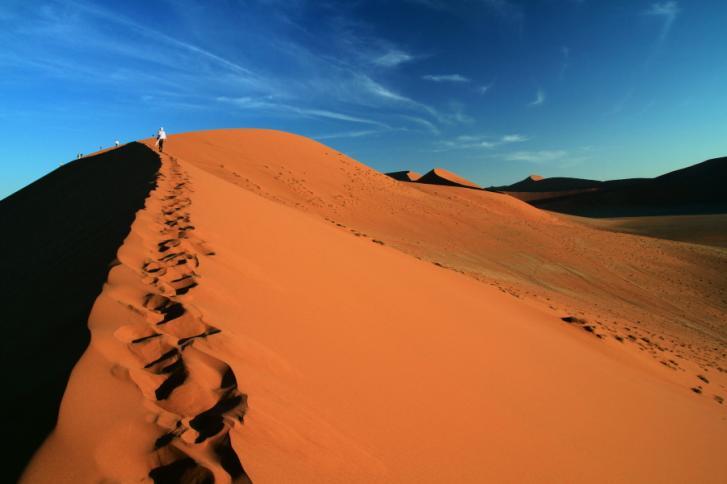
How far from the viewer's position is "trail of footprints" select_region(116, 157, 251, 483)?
151 centimetres

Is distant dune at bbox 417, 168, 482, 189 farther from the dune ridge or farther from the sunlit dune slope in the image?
the dune ridge

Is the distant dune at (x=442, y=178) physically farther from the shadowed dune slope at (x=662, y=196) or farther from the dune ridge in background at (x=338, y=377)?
the dune ridge in background at (x=338, y=377)

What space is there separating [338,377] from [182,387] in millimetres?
972

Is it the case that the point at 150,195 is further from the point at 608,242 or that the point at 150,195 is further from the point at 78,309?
the point at 608,242

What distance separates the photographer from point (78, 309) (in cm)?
257

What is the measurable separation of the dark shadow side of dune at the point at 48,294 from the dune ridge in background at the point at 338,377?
3.8 inches

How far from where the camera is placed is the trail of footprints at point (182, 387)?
1.51m

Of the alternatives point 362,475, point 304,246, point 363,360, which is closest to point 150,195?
point 304,246

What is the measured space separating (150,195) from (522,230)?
19406mm

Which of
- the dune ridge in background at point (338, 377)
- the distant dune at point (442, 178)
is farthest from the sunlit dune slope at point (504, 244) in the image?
the distant dune at point (442, 178)

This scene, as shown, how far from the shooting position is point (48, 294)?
10.8 ft

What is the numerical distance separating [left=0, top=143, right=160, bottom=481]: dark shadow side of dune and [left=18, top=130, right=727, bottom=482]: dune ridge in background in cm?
10

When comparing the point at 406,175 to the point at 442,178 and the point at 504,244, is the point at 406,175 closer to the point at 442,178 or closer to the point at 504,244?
the point at 442,178

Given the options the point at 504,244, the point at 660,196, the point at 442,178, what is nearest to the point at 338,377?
the point at 504,244
